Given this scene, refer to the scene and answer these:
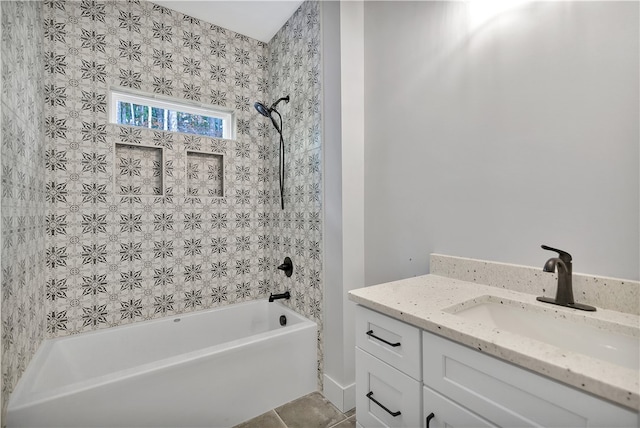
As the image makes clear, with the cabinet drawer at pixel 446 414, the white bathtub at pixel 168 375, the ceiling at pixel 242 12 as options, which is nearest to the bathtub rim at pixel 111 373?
the white bathtub at pixel 168 375

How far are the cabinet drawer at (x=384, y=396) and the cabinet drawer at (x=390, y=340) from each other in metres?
0.03

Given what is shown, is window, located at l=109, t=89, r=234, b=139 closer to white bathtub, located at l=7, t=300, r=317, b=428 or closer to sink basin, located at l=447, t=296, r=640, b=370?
white bathtub, located at l=7, t=300, r=317, b=428

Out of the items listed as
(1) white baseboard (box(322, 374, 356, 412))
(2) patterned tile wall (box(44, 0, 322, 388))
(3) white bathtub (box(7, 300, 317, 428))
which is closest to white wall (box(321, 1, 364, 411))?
(1) white baseboard (box(322, 374, 356, 412))

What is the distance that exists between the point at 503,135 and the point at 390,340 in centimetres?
95

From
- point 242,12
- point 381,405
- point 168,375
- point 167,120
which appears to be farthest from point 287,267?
point 242,12

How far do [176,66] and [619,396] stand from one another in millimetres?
2746

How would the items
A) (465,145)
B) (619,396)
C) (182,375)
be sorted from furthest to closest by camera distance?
1. (182,375)
2. (465,145)
3. (619,396)

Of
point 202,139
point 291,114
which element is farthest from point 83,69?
point 291,114

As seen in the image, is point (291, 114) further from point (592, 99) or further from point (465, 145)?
point (592, 99)

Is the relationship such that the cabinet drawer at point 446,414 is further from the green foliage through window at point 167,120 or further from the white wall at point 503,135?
the green foliage through window at point 167,120

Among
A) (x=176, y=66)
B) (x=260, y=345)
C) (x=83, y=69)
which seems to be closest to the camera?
(x=260, y=345)

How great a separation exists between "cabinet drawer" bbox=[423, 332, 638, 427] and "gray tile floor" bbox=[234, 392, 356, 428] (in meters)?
1.07

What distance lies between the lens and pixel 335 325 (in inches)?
71.8

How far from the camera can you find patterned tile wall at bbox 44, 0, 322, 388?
1.85m
